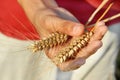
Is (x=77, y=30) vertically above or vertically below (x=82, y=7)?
below

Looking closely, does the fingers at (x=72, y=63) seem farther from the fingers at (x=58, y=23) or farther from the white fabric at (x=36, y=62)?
the white fabric at (x=36, y=62)

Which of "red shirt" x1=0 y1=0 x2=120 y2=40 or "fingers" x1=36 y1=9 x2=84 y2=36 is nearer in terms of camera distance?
"fingers" x1=36 y1=9 x2=84 y2=36

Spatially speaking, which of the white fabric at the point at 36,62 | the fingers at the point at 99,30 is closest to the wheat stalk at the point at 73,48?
the fingers at the point at 99,30

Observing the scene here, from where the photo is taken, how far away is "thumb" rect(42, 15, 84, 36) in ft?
5.48

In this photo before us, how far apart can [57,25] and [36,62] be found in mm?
506

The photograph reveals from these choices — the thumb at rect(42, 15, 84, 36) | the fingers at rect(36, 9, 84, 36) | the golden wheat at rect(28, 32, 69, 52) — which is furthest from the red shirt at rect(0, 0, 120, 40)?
the golden wheat at rect(28, 32, 69, 52)

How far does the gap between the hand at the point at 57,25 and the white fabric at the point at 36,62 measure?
0.19 meters

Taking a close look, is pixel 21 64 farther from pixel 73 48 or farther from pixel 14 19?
pixel 73 48

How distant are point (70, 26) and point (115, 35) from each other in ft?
2.34

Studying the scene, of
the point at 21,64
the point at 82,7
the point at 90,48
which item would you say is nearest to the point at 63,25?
the point at 90,48

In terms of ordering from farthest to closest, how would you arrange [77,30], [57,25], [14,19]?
[14,19] < [57,25] < [77,30]

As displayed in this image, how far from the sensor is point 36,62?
223cm

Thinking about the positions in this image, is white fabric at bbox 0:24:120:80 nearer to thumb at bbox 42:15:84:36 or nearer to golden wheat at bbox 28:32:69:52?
thumb at bbox 42:15:84:36

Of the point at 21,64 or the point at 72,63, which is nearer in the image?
the point at 72,63
